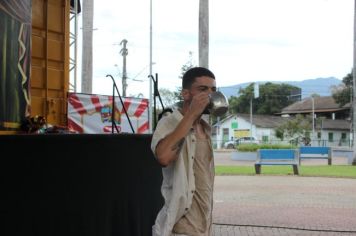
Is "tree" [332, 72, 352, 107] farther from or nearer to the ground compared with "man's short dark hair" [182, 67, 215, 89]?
farther from the ground

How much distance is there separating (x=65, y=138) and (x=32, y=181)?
47 centimetres

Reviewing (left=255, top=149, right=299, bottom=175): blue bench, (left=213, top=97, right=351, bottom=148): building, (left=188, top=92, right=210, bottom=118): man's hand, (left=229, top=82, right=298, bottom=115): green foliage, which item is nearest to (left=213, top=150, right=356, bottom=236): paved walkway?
(left=255, top=149, right=299, bottom=175): blue bench

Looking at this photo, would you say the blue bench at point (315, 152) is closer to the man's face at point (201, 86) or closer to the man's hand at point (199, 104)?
the man's face at point (201, 86)

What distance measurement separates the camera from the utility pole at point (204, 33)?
15.1m

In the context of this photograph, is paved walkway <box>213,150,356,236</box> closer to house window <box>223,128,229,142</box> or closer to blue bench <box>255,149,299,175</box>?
blue bench <box>255,149,299,175</box>

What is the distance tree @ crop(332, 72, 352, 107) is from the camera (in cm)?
6468

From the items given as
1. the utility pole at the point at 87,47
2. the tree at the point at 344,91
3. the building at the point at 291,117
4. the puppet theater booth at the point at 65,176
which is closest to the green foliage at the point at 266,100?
the building at the point at 291,117

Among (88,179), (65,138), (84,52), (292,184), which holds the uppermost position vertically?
(84,52)

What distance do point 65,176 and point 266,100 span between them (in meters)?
85.0

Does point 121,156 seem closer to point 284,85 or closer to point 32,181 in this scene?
point 32,181

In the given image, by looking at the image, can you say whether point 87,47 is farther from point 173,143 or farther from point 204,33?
point 173,143

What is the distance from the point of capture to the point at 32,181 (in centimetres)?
425

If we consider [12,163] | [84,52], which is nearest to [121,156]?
[12,163]

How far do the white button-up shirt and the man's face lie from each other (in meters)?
0.16
